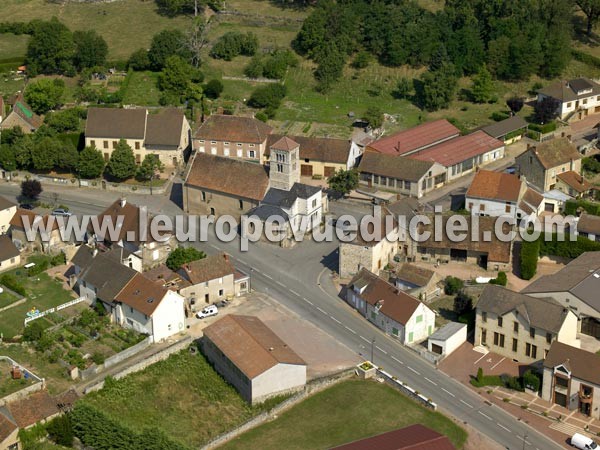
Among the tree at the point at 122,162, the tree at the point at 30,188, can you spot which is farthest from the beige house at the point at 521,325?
the tree at the point at 30,188

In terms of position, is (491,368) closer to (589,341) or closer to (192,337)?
(589,341)

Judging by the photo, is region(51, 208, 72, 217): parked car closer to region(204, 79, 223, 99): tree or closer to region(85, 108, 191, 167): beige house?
region(85, 108, 191, 167): beige house

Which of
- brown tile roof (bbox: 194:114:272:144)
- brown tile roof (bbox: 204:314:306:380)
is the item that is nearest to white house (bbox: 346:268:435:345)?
brown tile roof (bbox: 204:314:306:380)

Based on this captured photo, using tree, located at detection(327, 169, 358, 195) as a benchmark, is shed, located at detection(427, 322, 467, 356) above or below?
below

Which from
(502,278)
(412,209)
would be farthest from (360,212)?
(502,278)

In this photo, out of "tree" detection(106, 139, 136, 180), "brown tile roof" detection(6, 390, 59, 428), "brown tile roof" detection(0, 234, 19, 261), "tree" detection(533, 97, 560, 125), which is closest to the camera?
"brown tile roof" detection(6, 390, 59, 428)

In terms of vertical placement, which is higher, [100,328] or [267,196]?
[267,196]

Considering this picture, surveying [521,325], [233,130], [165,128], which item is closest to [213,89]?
[165,128]
